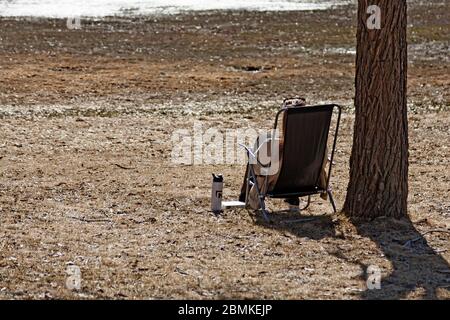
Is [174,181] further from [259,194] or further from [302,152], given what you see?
[302,152]

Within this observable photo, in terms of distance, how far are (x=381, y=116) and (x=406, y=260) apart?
4.49 feet

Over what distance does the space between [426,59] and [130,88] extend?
6767 millimetres

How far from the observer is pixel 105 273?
739 centimetres

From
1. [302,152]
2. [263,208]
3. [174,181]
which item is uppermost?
[302,152]

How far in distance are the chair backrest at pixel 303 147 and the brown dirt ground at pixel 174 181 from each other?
32 centimetres

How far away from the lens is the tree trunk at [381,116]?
27.9ft

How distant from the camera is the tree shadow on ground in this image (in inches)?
280

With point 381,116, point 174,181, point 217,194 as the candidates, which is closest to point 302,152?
point 381,116

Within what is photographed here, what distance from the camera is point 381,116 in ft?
28.3

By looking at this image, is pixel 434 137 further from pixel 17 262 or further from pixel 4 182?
pixel 17 262

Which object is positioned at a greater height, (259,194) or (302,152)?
(302,152)

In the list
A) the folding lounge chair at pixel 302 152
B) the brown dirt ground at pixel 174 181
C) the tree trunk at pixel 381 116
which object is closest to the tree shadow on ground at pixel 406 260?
the brown dirt ground at pixel 174 181

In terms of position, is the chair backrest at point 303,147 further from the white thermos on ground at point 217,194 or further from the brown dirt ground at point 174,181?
the white thermos on ground at point 217,194
